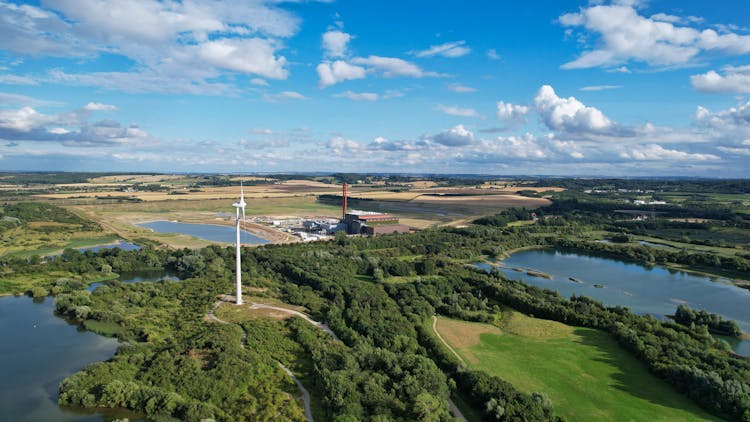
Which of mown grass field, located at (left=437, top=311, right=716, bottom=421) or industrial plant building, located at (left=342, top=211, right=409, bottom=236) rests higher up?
industrial plant building, located at (left=342, top=211, right=409, bottom=236)

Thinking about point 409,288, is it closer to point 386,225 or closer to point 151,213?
point 386,225

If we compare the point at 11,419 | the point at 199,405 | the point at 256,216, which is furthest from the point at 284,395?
the point at 256,216

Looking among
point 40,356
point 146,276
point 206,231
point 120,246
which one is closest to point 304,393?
point 40,356

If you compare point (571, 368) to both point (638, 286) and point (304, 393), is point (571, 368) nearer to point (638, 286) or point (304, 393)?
point (304, 393)

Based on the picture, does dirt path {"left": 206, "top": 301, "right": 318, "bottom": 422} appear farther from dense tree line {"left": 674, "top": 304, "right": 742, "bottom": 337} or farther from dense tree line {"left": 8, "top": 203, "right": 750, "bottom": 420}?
dense tree line {"left": 674, "top": 304, "right": 742, "bottom": 337}

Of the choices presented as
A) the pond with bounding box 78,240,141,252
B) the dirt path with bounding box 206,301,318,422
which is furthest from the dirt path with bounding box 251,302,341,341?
the pond with bounding box 78,240,141,252

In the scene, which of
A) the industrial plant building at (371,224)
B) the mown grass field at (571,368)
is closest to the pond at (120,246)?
the industrial plant building at (371,224)

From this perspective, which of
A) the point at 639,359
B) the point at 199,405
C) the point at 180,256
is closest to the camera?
the point at 199,405
